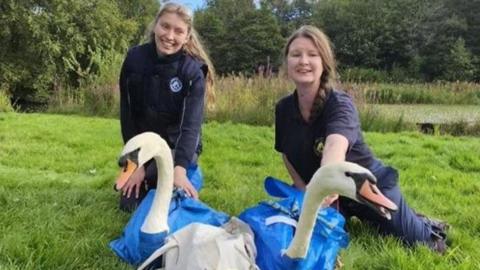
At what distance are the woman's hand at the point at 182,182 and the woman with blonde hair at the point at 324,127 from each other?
687mm

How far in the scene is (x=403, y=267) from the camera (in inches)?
116

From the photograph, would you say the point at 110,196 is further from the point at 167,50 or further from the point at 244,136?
the point at 244,136

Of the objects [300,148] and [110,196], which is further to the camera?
[110,196]

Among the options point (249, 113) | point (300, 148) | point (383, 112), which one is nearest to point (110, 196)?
point (300, 148)

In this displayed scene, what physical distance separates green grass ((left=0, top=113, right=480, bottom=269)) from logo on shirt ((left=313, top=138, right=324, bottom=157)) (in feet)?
1.93

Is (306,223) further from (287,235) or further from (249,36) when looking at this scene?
(249,36)

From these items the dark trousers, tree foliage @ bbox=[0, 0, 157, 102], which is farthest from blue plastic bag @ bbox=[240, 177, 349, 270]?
tree foliage @ bbox=[0, 0, 157, 102]

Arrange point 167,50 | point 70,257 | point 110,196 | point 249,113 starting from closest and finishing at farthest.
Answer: point 70,257 < point 167,50 < point 110,196 < point 249,113

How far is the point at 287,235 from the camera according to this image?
9.09 feet

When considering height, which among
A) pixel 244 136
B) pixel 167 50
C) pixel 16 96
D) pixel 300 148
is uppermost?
pixel 167 50

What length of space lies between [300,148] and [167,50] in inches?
45.9

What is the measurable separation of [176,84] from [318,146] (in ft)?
3.86

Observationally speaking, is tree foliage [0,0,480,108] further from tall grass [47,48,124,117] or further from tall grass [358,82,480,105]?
tall grass [358,82,480,105]

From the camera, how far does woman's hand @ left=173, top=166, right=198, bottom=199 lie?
338cm
